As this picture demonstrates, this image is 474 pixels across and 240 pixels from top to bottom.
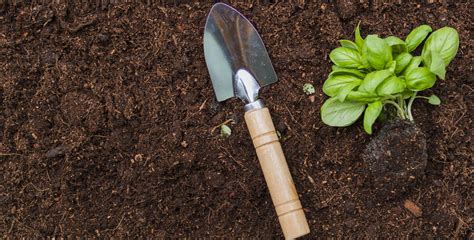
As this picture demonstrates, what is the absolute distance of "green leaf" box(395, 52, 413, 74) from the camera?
5.55 feet

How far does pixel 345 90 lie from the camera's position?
167cm

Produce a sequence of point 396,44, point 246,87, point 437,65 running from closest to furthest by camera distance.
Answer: point 437,65
point 396,44
point 246,87

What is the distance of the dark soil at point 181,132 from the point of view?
1.78 meters

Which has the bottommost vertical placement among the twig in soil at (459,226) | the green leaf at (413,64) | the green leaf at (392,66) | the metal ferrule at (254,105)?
the twig in soil at (459,226)

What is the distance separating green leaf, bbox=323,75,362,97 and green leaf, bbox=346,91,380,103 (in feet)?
0.16

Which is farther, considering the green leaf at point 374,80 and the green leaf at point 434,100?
the green leaf at point 434,100

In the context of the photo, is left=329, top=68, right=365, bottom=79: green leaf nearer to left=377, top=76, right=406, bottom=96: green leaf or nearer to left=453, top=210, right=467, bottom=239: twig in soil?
left=377, top=76, right=406, bottom=96: green leaf

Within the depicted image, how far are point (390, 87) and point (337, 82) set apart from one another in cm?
16

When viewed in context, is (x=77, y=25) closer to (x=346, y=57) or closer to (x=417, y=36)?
(x=346, y=57)

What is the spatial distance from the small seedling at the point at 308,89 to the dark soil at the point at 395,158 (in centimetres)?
23

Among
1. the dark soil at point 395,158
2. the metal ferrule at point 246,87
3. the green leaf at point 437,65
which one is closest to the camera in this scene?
the green leaf at point 437,65

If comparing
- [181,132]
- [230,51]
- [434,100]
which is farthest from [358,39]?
[181,132]

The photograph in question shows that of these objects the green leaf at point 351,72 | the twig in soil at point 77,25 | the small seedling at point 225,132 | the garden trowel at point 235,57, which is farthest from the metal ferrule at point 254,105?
the twig in soil at point 77,25

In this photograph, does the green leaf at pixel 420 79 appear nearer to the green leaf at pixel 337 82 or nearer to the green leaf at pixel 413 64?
the green leaf at pixel 413 64
